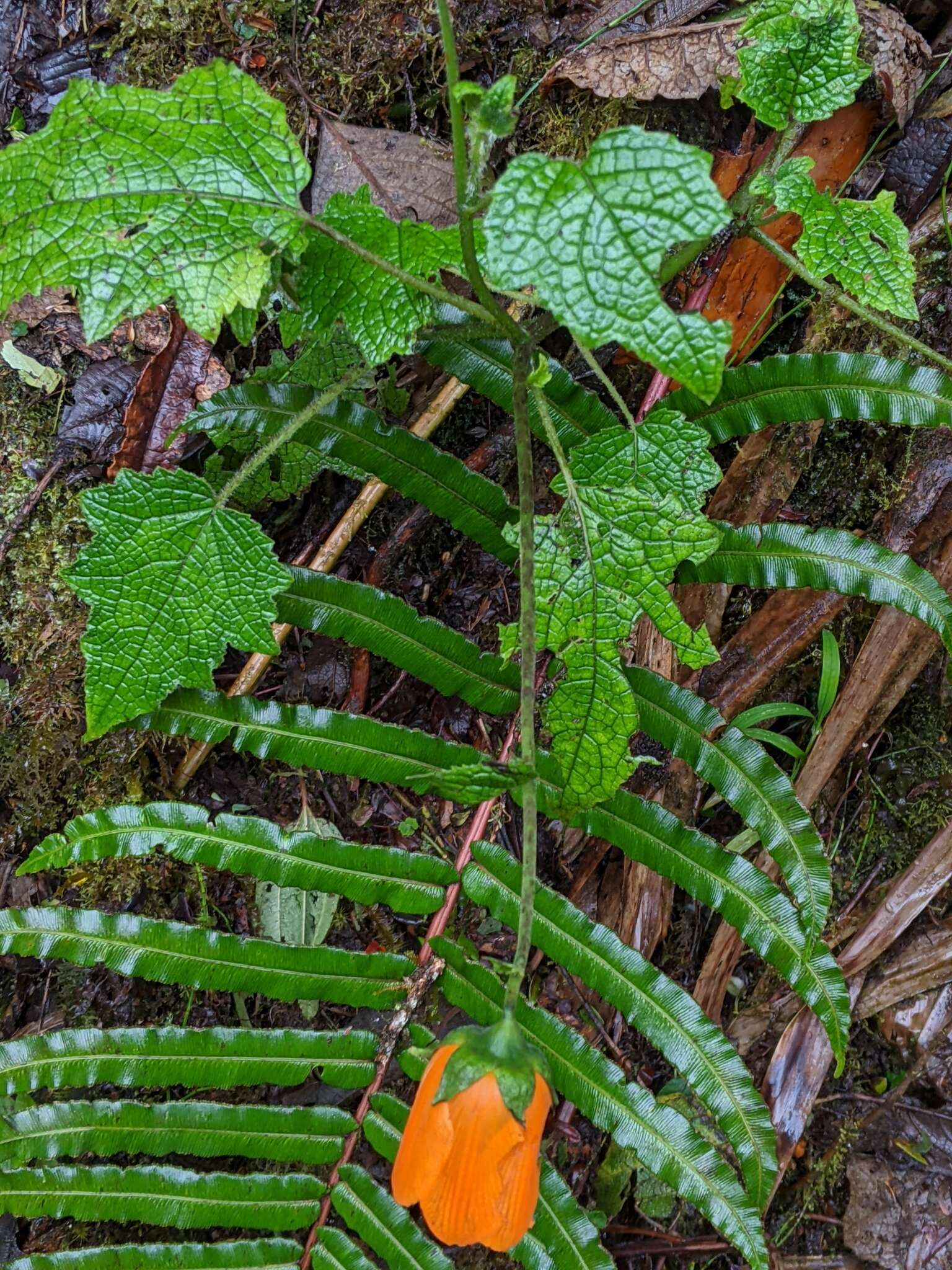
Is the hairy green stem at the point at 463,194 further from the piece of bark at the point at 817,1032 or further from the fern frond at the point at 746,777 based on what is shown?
the piece of bark at the point at 817,1032

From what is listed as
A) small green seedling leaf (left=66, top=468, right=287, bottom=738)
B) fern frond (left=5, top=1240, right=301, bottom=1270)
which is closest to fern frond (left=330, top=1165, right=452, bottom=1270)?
fern frond (left=5, top=1240, right=301, bottom=1270)

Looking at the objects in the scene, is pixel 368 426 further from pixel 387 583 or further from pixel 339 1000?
pixel 339 1000

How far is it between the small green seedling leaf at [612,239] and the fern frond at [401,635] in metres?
0.82

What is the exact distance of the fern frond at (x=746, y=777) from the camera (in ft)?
5.97

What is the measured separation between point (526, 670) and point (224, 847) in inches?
31.9

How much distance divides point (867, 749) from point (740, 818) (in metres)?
0.40

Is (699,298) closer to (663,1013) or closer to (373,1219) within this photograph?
(663,1013)

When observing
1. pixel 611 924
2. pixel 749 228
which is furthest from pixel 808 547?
pixel 611 924

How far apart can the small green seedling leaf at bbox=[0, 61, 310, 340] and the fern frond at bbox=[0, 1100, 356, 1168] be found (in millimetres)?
1486

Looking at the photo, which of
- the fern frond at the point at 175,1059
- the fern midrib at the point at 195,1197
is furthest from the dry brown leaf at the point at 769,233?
the fern midrib at the point at 195,1197

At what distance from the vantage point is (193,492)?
5.28 feet

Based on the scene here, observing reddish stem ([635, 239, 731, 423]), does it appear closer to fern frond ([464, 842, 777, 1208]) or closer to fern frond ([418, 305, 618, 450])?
fern frond ([418, 305, 618, 450])

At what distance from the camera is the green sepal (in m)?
1.24

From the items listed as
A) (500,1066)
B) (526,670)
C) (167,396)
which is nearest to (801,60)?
(526,670)
